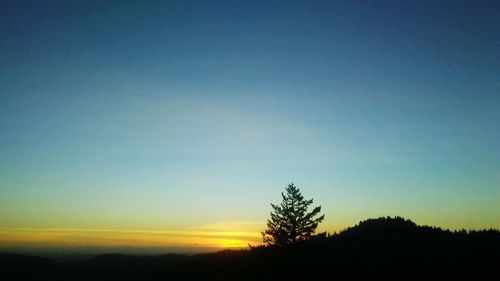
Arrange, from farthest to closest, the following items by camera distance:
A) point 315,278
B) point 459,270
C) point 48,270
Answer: point 48,270, point 315,278, point 459,270

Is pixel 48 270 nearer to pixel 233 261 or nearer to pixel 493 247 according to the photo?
pixel 233 261

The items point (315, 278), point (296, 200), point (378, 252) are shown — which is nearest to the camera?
point (315, 278)

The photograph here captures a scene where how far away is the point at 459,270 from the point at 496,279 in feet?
9.17

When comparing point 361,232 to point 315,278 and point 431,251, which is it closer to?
point 431,251

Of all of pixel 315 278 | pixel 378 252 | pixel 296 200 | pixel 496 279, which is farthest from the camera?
pixel 296 200

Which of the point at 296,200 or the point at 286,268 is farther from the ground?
the point at 296,200

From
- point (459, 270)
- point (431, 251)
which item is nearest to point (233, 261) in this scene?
point (431, 251)

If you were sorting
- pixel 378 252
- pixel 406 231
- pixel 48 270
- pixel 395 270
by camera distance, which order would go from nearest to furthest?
Answer: pixel 395 270 < pixel 378 252 < pixel 406 231 < pixel 48 270

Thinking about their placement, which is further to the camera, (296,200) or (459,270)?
(296,200)

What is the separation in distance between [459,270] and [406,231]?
474 inches

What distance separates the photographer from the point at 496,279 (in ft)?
67.0

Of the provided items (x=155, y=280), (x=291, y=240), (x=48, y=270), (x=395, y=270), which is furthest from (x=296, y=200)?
(x=48, y=270)

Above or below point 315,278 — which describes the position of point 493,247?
above

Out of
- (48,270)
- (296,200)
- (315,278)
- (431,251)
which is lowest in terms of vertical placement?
(48,270)
